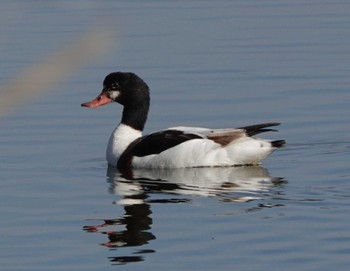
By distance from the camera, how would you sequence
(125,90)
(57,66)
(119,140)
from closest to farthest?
(57,66) → (119,140) → (125,90)

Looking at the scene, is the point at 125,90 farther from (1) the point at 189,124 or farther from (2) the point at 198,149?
(2) the point at 198,149

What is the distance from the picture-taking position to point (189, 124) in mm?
13445

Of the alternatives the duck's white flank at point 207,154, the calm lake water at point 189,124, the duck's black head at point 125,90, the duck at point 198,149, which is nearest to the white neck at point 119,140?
the duck at point 198,149

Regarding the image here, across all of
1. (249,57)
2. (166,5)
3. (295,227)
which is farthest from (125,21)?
(295,227)

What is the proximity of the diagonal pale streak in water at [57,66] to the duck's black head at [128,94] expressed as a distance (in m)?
10.6

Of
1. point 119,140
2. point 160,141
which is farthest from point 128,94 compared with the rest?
point 160,141

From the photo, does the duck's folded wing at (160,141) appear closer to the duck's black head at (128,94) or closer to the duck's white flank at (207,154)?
the duck's white flank at (207,154)

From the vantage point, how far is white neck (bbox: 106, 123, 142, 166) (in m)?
12.0

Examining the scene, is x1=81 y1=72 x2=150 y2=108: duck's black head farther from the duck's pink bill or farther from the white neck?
the white neck

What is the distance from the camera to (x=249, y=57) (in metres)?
17.0

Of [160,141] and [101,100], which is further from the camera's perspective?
[101,100]

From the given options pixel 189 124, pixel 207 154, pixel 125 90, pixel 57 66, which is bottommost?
pixel 57 66

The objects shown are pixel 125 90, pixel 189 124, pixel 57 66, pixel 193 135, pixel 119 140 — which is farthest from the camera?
pixel 189 124

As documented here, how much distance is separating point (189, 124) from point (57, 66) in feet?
37.2
